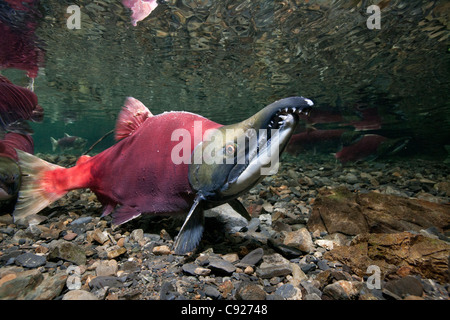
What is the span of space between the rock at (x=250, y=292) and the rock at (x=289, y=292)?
0.49 ft

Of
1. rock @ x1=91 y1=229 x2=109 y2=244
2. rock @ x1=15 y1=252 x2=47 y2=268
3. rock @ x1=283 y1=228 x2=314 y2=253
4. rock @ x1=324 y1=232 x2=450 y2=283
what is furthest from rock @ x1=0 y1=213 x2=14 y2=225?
rock @ x1=324 y1=232 x2=450 y2=283

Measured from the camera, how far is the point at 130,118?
9.80 ft

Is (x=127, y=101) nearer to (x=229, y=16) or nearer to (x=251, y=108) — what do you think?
(x=229, y=16)

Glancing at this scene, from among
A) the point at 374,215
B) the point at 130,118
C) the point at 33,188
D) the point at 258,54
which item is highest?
the point at 258,54

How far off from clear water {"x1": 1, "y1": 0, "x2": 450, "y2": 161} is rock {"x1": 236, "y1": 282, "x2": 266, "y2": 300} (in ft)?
22.3

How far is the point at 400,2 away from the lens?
5.73m

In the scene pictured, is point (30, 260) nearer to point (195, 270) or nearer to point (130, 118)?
point (195, 270)

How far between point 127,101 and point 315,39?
7.58m

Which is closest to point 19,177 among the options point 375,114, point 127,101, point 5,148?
point 5,148

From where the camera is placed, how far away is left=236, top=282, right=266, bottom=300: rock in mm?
1655

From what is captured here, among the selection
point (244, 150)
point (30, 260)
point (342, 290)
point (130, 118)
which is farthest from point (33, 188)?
point (342, 290)

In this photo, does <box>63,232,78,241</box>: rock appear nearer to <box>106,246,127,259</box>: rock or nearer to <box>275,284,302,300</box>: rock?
<box>106,246,127,259</box>: rock

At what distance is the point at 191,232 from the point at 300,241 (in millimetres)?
1293

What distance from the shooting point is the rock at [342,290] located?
1645 millimetres
